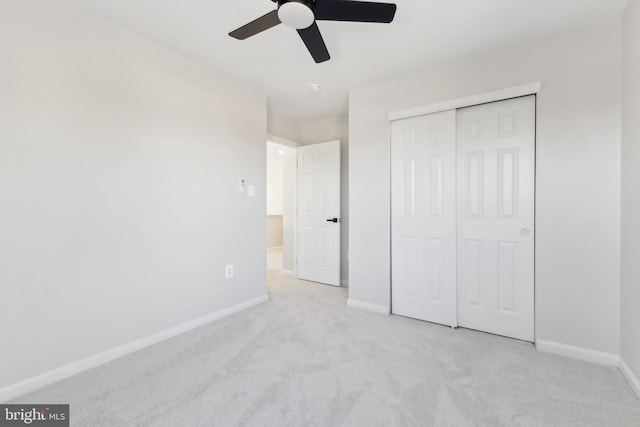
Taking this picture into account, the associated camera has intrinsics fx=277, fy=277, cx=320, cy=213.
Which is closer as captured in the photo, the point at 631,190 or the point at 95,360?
the point at 631,190

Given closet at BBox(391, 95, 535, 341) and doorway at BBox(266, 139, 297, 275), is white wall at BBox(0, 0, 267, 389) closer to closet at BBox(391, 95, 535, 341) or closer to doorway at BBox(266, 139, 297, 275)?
doorway at BBox(266, 139, 297, 275)

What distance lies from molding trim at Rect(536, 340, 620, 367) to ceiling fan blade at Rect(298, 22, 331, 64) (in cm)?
271

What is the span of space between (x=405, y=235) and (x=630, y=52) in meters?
1.99

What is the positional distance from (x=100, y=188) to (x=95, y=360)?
3.93 feet

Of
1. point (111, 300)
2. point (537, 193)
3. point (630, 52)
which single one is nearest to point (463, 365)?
point (537, 193)

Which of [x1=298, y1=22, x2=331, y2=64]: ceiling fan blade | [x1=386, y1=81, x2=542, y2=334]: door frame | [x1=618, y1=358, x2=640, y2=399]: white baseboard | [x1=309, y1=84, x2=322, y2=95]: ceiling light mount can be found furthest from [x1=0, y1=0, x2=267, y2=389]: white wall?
[x1=618, y1=358, x2=640, y2=399]: white baseboard

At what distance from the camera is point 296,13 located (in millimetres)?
1466

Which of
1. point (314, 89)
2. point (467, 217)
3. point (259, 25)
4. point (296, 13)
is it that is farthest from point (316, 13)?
point (467, 217)

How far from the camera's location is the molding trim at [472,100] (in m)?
2.20

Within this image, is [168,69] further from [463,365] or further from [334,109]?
[463,365]

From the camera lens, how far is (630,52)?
70.7 inches

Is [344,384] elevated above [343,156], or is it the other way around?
[343,156]

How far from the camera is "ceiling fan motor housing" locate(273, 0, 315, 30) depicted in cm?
142

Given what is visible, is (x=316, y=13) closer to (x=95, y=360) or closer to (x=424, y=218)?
(x=424, y=218)
